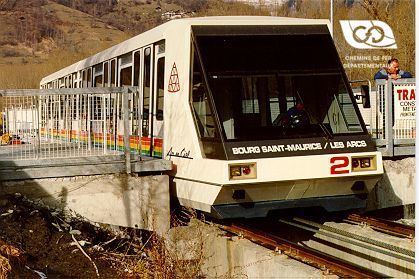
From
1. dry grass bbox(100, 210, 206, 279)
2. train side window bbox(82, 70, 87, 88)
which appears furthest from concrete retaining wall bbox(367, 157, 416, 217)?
train side window bbox(82, 70, 87, 88)

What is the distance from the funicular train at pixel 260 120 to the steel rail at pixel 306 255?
397mm

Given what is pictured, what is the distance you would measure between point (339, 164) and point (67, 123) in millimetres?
5106

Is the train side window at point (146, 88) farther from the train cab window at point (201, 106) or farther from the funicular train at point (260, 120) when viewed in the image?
the train cab window at point (201, 106)

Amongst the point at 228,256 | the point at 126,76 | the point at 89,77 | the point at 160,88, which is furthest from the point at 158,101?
the point at 89,77

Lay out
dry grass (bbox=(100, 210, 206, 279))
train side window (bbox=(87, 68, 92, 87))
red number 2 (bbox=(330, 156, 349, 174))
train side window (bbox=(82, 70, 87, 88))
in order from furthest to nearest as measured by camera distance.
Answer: train side window (bbox=(82, 70, 87, 88)) → train side window (bbox=(87, 68, 92, 87)) → red number 2 (bbox=(330, 156, 349, 174)) → dry grass (bbox=(100, 210, 206, 279))

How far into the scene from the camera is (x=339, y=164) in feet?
32.1

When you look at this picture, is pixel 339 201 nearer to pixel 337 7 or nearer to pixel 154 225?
pixel 154 225

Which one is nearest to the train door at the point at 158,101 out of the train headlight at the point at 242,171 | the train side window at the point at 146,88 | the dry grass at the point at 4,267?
the train side window at the point at 146,88

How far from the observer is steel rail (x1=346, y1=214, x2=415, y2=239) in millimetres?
9861

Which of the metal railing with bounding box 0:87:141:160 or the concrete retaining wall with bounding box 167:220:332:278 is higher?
the metal railing with bounding box 0:87:141:160

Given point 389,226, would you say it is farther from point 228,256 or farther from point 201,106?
point 201,106

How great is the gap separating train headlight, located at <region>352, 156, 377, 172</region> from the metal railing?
11.5 feet

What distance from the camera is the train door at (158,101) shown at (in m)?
11.6
